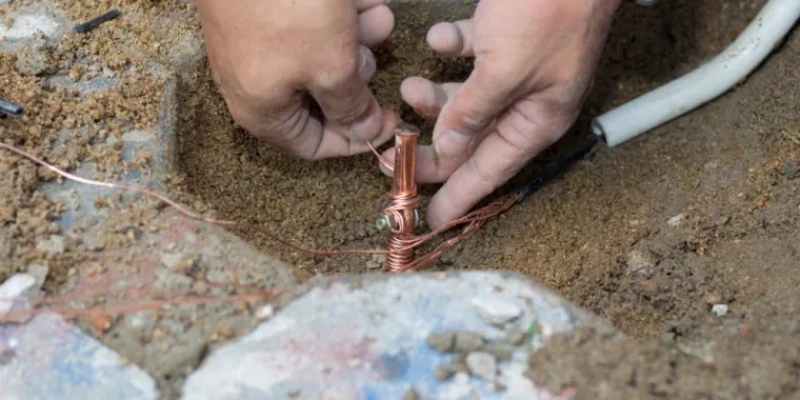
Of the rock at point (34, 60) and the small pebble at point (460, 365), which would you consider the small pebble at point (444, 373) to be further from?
the rock at point (34, 60)

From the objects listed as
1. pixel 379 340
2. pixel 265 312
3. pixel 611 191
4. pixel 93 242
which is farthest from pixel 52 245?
pixel 611 191

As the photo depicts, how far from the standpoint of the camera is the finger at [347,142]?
150cm

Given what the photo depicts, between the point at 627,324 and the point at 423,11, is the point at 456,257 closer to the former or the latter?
the point at 627,324

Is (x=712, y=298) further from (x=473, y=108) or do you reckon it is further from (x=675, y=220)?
(x=473, y=108)

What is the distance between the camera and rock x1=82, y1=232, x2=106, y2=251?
44.4 inches

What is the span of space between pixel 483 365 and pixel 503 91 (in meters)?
0.49

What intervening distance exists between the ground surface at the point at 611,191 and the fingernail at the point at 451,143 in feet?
0.78

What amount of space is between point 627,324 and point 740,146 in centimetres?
52

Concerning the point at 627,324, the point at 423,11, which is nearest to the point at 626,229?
the point at 627,324

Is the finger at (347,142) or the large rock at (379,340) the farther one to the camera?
the finger at (347,142)

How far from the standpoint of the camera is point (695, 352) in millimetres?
974

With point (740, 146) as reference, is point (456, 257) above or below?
below

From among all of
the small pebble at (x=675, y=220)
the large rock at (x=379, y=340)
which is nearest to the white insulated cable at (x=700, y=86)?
the small pebble at (x=675, y=220)

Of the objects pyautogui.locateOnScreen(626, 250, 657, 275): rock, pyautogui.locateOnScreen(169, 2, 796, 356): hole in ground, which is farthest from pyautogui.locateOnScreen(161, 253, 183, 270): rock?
pyautogui.locateOnScreen(626, 250, 657, 275): rock
